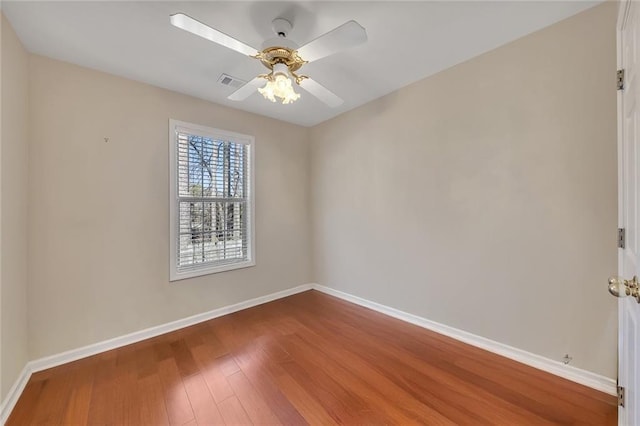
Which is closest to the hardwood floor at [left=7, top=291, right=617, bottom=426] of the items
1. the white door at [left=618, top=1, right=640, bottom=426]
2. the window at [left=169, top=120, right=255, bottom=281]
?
the white door at [left=618, top=1, right=640, bottom=426]

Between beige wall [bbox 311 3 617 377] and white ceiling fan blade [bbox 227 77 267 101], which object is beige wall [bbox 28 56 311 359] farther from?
beige wall [bbox 311 3 617 377]

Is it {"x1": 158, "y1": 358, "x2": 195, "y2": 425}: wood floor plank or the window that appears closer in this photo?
{"x1": 158, "y1": 358, "x2": 195, "y2": 425}: wood floor plank

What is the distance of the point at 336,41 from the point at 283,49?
407mm

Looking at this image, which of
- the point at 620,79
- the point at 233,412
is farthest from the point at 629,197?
the point at 233,412

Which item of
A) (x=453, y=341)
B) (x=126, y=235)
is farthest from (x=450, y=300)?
(x=126, y=235)

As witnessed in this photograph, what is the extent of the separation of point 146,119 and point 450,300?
11.4ft

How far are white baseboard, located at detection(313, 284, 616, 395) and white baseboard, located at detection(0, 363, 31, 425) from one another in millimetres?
3021

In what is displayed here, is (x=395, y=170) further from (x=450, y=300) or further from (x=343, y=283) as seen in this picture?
(x=343, y=283)

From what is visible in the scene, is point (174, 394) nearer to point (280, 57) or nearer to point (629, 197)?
point (280, 57)

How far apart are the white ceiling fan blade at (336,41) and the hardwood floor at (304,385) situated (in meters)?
2.23

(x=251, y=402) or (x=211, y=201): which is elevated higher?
(x=211, y=201)

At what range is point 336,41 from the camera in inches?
58.5

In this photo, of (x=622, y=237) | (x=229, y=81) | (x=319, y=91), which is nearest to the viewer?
(x=622, y=237)

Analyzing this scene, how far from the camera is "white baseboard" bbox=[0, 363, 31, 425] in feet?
5.03
